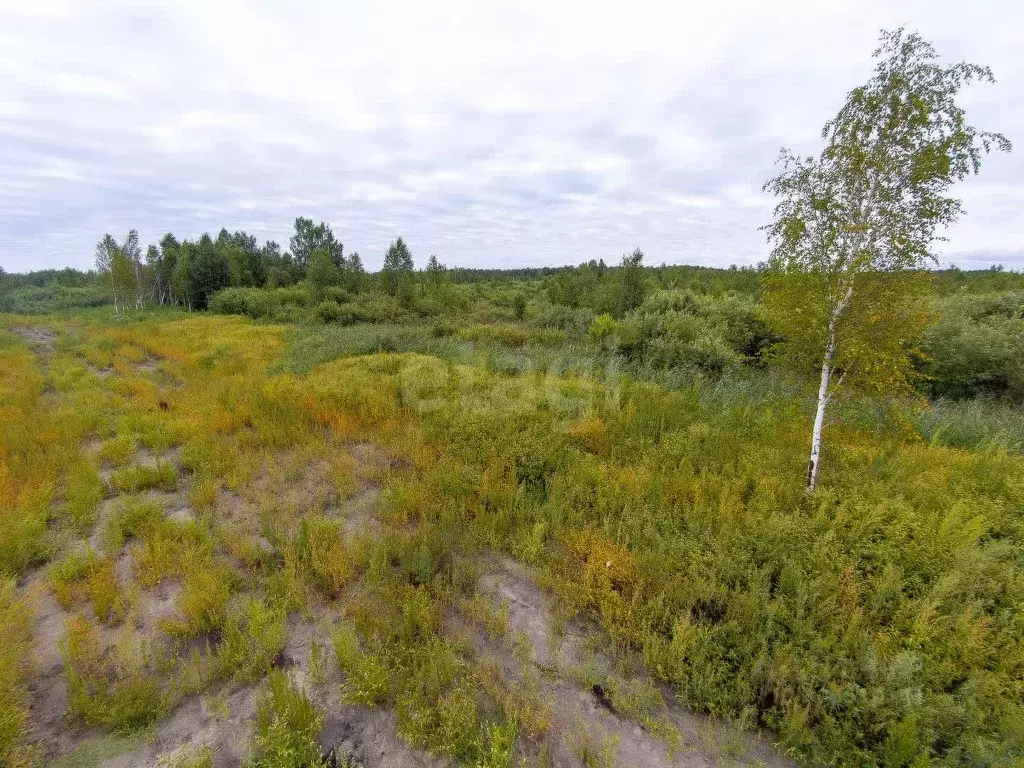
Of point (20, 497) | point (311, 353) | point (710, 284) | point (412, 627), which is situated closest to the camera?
point (412, 627)

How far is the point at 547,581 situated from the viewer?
454 centimetres

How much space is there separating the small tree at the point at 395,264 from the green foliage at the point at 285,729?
3654 cm

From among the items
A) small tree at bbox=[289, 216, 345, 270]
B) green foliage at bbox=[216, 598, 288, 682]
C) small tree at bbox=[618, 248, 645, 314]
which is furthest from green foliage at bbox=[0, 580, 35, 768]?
small tree at bbox=[289, 216, 345, 270]

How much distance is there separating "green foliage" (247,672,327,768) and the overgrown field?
0.08 ft

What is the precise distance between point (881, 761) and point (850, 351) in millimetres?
4204

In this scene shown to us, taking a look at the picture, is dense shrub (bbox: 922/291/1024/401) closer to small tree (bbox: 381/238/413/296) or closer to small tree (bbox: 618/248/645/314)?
small tree (bbox: 618/248/645/314)

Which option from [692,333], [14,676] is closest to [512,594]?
[14,676]

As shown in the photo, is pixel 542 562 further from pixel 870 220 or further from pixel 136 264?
pixel 136 264

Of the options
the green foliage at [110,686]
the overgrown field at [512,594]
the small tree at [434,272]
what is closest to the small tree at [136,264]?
the small tree at [434,272]

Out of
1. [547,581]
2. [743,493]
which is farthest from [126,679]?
[743,493]

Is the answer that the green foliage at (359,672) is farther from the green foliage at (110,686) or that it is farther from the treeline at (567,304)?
the treeline at (567,304)

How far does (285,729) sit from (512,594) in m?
2.30

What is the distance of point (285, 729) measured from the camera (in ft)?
9.89

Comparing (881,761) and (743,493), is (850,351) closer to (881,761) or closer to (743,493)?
(743,493)
